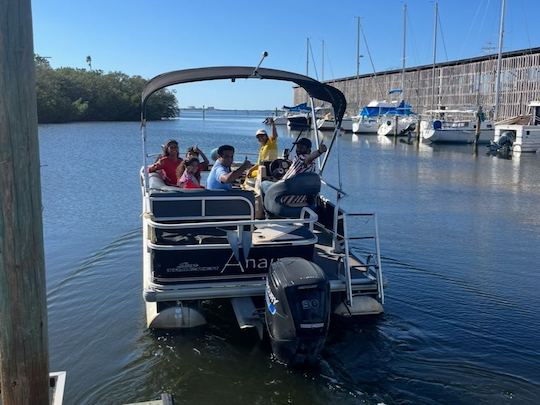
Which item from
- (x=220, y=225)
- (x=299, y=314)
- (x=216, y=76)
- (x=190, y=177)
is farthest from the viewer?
(x=190, y=177)

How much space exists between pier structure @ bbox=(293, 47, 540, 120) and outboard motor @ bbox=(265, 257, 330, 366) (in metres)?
48.0

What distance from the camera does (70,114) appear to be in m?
83.9

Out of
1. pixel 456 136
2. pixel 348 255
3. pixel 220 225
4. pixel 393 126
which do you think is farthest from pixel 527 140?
pixel 220 225

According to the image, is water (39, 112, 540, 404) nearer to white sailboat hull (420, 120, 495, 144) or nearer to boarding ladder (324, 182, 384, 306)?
boarding ladder (324, 182, 384, 306)

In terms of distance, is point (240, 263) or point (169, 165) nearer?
point (240, 263)

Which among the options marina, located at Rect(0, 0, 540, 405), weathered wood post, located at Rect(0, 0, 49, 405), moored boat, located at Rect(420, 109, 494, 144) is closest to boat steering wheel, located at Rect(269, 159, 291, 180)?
marina, located at Rect(0, 0, 540, 405)

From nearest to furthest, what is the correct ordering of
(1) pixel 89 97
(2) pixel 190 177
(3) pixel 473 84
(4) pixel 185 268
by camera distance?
(4) pixel 185 268 < (2) pixel 190 177 < (3) pixel 473 84 < (1) pixel 89 97

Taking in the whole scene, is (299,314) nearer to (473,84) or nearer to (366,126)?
(473,84)

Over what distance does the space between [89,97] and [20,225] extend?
3716 inches

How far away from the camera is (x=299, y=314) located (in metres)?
5.09

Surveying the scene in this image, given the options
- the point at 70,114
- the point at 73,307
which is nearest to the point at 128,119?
the point at 70,114

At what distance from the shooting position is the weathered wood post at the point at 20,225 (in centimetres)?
321

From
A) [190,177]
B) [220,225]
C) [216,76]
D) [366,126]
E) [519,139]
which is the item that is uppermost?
[216,76]

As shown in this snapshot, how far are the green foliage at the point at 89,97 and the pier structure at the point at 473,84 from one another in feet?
123
